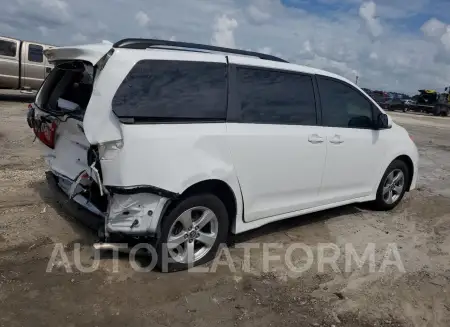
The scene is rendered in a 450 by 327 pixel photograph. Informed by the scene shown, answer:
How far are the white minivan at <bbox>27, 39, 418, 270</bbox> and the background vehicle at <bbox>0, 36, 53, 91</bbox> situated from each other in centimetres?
1335

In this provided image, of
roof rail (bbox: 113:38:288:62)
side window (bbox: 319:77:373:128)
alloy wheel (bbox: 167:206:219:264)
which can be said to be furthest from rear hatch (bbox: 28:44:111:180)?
side window (bbox: 319:77:373:128)

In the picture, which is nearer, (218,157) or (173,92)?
(173,92)

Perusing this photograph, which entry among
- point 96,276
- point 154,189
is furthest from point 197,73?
point 96,276

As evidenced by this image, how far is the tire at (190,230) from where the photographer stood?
145 inches

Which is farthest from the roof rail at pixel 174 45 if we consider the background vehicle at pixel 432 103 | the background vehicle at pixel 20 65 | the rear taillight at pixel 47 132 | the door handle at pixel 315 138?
the background vehicle at pixel 432 103

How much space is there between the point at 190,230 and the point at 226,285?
55 centimetres

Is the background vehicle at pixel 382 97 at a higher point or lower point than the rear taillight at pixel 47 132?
Result: higher

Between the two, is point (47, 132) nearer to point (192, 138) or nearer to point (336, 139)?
point (192, 138)

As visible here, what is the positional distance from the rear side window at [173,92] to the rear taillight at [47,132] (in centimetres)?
133

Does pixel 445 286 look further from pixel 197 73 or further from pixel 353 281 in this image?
pixel 197 73

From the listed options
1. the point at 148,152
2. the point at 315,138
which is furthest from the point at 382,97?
the point at 148,152

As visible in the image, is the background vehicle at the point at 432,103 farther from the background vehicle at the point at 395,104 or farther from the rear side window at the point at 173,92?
the rear side window at the point at 173,92

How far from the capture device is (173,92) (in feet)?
12.1

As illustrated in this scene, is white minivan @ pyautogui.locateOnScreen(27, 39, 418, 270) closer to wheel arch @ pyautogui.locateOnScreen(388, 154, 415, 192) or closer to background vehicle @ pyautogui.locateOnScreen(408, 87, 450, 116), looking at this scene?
wheel arch @ pyautogui.locateOnScreen(388, 154, 415, 192)
